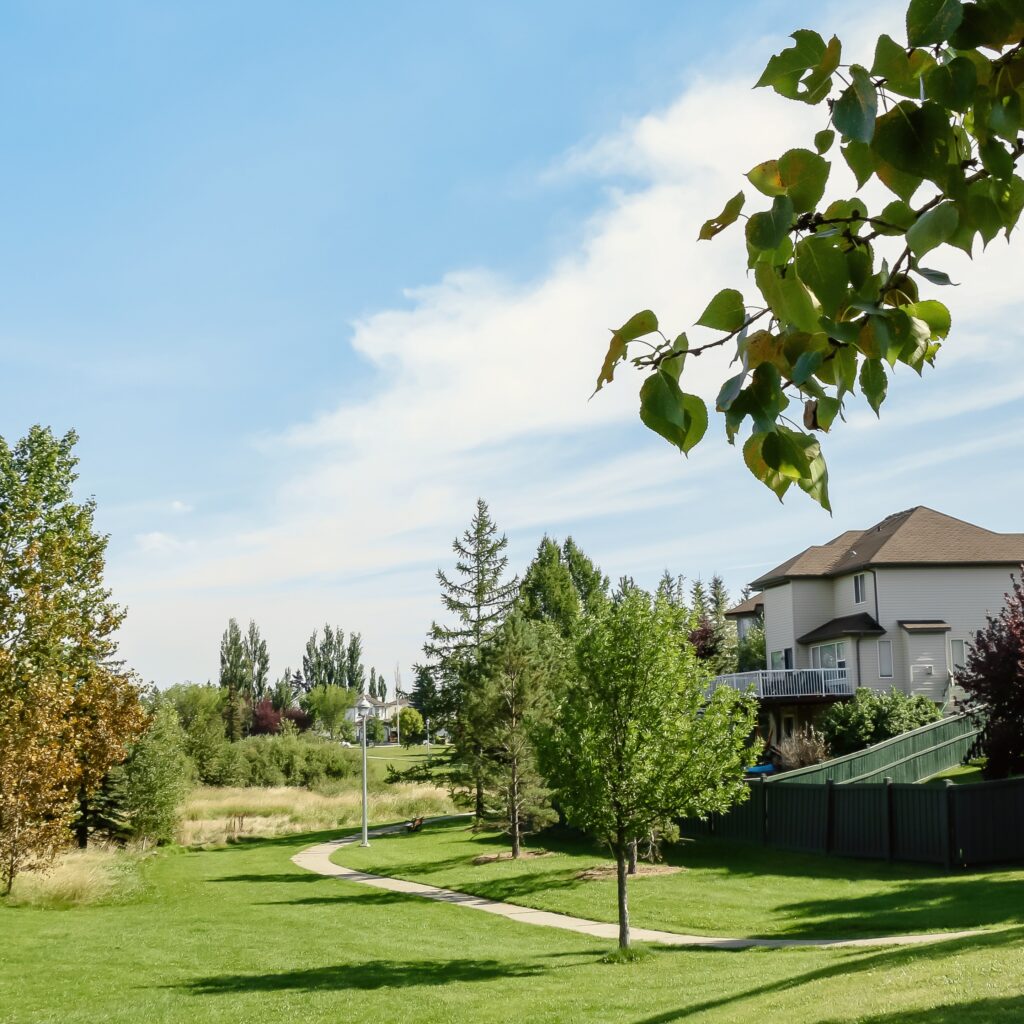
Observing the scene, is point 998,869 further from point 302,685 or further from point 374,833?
point 302,685

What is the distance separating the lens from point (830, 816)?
25.4m

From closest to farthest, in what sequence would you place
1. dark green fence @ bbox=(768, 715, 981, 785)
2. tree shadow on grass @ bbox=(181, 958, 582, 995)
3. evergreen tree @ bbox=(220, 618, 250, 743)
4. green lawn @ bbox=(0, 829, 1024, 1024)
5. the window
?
green lawn @ bbox=(0, 829, 1024, 1024), tree shadow on grass @ bbox=(181, 958, 582, 995), dark green fence @ bbox=(768, 715, 981, 785), the window, evergreen tree @ bbox=(220, 618, 250, 743)

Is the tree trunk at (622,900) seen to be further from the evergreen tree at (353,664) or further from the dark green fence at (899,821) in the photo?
the evergreen tree at (353,664)

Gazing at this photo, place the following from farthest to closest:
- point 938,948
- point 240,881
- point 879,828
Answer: point 240,881, point 879,828, point 938,948

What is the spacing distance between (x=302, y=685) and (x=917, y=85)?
126 meters

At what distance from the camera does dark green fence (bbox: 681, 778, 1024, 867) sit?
74.6 ft

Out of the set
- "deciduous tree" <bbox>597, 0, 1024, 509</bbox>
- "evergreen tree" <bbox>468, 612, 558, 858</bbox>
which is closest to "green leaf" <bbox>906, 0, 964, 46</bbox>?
"deciduous tree" <bbox>597, 0, 1024, 509</bbox>

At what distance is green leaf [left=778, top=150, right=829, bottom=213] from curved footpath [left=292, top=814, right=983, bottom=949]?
15271 mm

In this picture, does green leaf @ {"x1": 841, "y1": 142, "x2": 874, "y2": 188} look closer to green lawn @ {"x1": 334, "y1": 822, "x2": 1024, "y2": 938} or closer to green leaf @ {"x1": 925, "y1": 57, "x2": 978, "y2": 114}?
green leaf @ {"x1": 925, "y1": 57, "x2": 978, "y2": 114}

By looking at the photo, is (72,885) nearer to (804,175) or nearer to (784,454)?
(784,454)

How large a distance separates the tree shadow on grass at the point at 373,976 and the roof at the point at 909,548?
28.1m

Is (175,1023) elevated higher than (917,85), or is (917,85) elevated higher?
(917,85)

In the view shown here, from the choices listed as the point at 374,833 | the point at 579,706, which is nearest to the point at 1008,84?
the point at 579,706

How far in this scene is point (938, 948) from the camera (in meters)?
13.7
